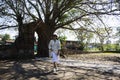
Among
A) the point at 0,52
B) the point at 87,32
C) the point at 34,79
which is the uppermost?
the point at 87,32

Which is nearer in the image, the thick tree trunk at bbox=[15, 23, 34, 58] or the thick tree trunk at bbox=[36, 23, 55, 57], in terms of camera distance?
the thick tree trunk at bbox=[15, 23, 34, 58]

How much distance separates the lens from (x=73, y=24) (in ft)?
84.0

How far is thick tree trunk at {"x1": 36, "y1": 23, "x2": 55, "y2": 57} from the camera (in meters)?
23.3

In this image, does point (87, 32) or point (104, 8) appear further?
point (87, 32)

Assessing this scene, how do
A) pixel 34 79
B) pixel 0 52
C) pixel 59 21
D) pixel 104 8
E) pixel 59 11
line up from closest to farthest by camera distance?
pixel 34 79
pixel 0 52
pixel 104 8
pixel 59 11
pixel 59 21

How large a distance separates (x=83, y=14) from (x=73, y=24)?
2.67 m

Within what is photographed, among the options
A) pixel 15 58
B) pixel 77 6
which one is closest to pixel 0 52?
pixel 15 58

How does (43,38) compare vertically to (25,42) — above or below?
above

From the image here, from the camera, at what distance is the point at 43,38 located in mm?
24047

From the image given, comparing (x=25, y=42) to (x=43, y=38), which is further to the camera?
(x=43, y=38)

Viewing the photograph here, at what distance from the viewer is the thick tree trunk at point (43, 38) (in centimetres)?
2334

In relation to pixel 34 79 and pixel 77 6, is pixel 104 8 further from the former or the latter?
pixel 34 79

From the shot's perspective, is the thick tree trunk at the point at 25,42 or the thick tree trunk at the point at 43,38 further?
the thick tree trunk at the point at 43,38

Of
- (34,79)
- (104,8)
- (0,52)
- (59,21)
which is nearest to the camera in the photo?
(34,79)
